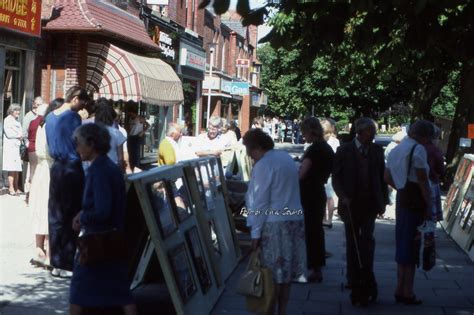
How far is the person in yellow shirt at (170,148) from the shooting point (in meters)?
10.7

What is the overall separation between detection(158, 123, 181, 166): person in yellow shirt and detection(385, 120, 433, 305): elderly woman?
3.50 meters

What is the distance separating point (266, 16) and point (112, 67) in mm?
15833

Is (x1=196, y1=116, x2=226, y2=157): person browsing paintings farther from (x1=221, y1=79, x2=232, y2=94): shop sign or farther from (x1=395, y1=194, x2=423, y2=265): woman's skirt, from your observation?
(x1=221, y1=79, x2=232, y2=94): shop sign

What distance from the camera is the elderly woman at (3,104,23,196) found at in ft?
50.6

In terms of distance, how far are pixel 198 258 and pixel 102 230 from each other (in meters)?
2.02

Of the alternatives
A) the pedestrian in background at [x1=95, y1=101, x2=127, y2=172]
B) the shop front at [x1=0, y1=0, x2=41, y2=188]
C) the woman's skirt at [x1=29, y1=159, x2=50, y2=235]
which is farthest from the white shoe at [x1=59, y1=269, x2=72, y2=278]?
the shop front at [x1=0, y1=0, x2=41, y2=188]

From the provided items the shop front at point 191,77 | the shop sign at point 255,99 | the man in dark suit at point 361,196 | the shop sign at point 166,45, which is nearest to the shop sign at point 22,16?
the man in dark suit at point 361,196

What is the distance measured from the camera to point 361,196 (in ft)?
25.9

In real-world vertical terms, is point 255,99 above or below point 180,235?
above

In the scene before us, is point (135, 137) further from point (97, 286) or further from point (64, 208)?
point (97, 286)

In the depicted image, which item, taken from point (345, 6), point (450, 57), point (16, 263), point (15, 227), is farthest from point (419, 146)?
point (15, 227)

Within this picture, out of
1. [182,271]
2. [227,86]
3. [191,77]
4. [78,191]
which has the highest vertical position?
[191,77]

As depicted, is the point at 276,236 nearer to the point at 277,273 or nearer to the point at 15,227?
the point at 277,273

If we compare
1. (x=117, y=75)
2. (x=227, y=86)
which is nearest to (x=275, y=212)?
(x=117, y=75)
